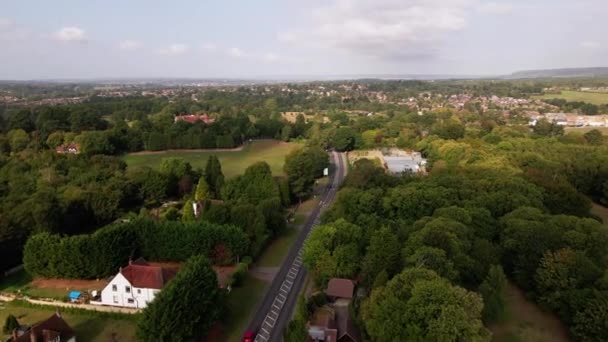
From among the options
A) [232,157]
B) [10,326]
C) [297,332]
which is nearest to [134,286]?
[10,326]

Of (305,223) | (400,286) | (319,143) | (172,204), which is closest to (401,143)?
(319,143)

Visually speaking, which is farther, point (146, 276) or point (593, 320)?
point (146, 276)

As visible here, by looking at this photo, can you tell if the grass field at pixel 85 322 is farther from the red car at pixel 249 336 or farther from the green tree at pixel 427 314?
the green tree at pixel 427 314

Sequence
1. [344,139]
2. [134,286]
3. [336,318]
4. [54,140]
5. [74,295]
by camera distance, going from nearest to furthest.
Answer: [336,318] → [134,286] → [74,295] → [54,140] → [344,139]

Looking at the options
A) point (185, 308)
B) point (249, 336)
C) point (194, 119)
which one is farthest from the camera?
point (194, 119)

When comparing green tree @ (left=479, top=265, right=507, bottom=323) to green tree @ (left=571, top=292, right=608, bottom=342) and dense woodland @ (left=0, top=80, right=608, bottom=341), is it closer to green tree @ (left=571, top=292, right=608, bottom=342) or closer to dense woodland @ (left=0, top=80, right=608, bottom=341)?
dense woodland @ (left=0, top=80, right=608, bottom=341)

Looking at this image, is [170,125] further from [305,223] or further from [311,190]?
[305,223]

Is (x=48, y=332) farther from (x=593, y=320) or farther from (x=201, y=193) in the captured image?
(x=593, y=320)
